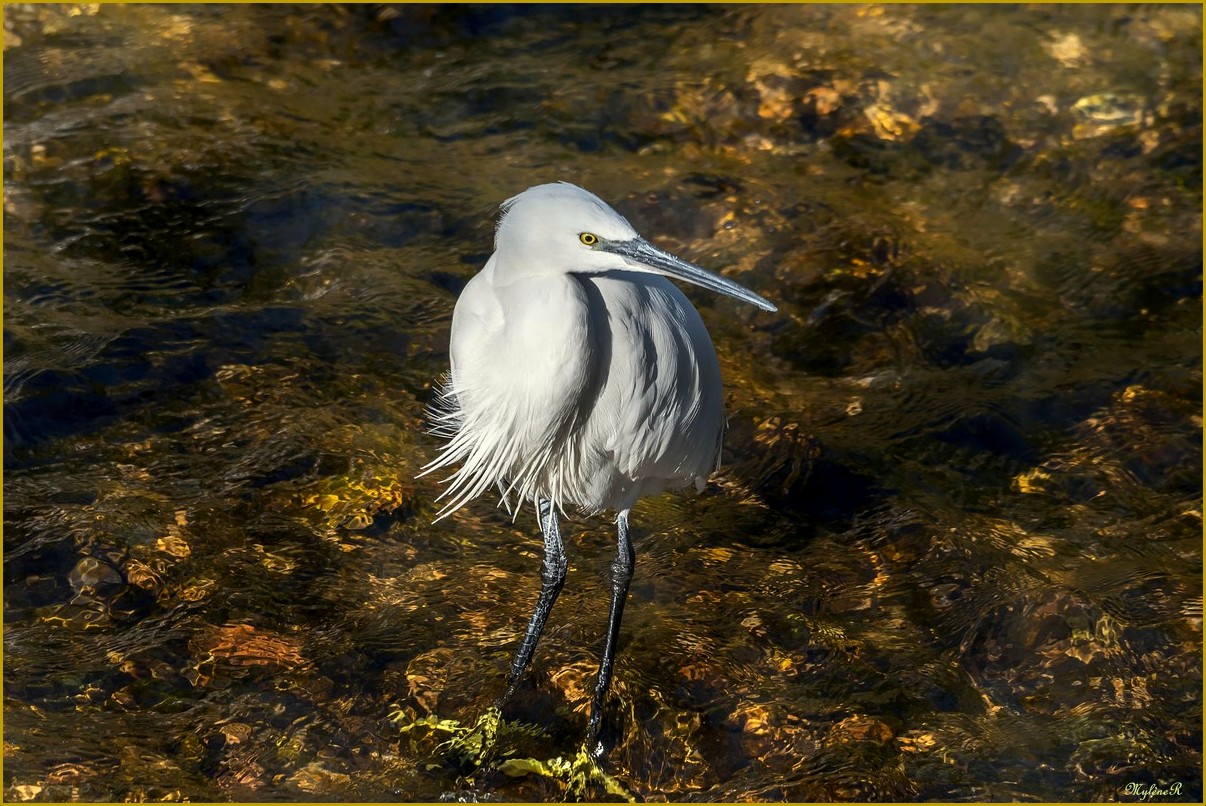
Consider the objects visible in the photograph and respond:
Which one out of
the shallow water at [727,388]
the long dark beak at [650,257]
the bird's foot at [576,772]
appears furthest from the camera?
the shallow water at [727,388]

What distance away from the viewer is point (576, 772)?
3406 mm

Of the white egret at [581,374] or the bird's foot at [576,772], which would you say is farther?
the bird's foot at [576,772]

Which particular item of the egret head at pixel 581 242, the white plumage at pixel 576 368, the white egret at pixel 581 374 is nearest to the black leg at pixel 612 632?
the white egret at pixel 581 374

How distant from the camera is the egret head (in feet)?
9.23

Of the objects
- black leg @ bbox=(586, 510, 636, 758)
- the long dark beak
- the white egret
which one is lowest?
black leg @ bbox=(586, 510, 636, 758)

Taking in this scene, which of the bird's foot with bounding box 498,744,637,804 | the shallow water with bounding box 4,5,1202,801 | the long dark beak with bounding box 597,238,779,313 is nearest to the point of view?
the long dark beak with bounding box 597,238,779,313

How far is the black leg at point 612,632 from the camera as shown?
11.4ft

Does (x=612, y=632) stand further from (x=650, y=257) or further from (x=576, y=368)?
(x=650, y=257)

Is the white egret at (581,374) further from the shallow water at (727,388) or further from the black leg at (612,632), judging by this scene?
the shallow water at (727,388)

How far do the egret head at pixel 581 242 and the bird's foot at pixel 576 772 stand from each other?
143 cm

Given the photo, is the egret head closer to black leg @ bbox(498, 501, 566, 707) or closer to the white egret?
the white egret

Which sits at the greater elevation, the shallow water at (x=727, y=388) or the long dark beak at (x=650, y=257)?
the long dark beak at (x=650, y=257)

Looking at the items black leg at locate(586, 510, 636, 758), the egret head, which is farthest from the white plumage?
black leg at locate(586, 510, 636, 758)

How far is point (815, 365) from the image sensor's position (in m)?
5.09
